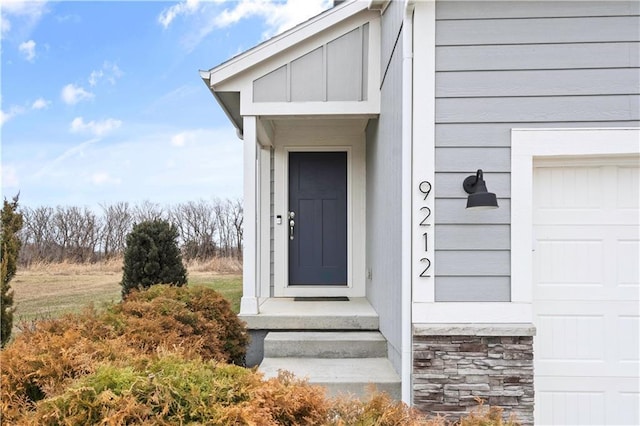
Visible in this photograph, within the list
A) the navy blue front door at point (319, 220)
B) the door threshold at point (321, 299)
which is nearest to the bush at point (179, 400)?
the door threshold at point (321, 299)

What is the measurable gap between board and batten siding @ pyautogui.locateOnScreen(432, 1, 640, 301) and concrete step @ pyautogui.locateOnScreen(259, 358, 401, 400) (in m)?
0.83

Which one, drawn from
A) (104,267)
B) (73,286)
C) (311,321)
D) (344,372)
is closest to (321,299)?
A: (311,321)

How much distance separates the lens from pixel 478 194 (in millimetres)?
2557

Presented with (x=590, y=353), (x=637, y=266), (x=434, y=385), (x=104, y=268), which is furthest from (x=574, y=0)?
(x=104, y=268)

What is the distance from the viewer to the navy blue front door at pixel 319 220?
5406mm

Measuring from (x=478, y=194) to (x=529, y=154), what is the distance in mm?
540

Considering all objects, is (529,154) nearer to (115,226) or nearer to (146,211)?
(146,211)

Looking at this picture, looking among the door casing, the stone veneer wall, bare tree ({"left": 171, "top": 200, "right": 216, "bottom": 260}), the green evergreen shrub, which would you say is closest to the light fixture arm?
the stone veneer wall

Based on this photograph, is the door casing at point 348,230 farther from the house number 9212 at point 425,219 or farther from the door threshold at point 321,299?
the house number 9212 at point 425,219

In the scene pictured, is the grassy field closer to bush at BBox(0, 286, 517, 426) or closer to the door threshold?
the door threshold

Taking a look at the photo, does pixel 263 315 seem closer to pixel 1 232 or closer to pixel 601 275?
pixel 1 232

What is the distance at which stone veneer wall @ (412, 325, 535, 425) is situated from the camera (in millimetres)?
2688

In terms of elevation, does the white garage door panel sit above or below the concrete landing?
below

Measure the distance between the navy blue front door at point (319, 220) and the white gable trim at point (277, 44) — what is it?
160 cm
